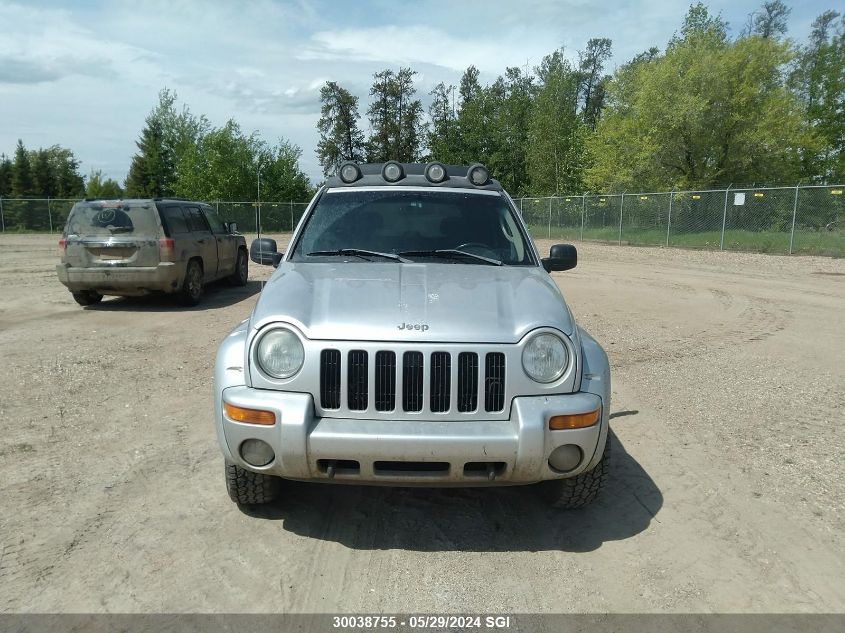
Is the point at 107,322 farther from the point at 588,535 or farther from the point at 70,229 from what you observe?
the point at 588,535

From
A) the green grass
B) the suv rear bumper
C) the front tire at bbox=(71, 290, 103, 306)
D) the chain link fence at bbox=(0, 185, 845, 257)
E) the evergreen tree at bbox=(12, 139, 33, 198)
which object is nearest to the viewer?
the suv rear bumper

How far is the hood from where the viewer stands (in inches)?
122

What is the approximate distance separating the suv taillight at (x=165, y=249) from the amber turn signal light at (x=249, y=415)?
25.9ft

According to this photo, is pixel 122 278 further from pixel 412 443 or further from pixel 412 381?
pixel 412 443

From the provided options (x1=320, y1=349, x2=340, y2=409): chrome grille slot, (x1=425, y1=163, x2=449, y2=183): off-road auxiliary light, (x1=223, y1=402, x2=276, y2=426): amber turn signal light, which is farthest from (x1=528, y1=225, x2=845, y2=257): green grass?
(x1=223, y1=402, x2=276, y2=426): amber turn signal light

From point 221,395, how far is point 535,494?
1.97 m

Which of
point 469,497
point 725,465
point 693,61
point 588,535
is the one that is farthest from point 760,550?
point 693,61

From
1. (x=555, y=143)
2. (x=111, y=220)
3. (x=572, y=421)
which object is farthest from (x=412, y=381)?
(x=555, y=143)

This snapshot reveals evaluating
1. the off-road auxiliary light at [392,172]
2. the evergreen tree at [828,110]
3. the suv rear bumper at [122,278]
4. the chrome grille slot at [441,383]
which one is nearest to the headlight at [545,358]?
the chrome grille slot at [441,383]

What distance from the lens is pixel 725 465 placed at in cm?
442

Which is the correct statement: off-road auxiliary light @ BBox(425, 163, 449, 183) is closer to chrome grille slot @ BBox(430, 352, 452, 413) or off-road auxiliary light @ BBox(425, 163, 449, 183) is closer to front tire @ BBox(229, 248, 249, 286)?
chrome grille slot @ BBox(430, 352, 452, 413)

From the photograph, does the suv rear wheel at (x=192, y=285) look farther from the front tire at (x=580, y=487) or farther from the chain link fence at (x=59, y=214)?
the chain link fence at (x=59, y=214)

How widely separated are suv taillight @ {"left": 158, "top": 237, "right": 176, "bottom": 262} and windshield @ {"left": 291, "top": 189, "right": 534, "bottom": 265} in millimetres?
6396

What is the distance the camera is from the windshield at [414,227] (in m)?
4.35
